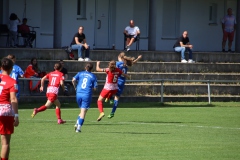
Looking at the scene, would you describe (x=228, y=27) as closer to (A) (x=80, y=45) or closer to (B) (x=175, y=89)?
(B) (x=175, y=89)

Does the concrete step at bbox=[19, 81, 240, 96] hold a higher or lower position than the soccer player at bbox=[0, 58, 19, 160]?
lower

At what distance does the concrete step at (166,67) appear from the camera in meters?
30.7

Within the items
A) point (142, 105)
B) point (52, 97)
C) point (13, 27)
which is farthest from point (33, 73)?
point (52, 97)

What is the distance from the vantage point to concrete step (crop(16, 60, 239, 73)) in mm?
30703

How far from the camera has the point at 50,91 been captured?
841 inches

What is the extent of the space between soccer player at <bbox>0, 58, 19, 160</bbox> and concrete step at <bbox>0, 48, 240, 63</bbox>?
17838mm

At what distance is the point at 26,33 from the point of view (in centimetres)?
3359

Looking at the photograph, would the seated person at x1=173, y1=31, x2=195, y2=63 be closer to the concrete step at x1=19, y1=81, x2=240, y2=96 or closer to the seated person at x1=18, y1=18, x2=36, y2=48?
the concrete step at x1=19, y1=81, x2=240, y2=96

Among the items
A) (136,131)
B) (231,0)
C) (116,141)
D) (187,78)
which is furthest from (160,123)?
(231,0)

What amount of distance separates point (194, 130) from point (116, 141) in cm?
389

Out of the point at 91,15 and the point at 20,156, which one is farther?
the point at 91,15

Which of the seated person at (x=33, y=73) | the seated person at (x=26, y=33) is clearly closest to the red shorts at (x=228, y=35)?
the seated person at (x=26, y=33)

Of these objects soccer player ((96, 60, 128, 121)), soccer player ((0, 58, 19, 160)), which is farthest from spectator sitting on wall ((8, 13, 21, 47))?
soccer player ((0, 58, 19, 160))

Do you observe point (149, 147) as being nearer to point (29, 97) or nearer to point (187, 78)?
point (29, 97)
